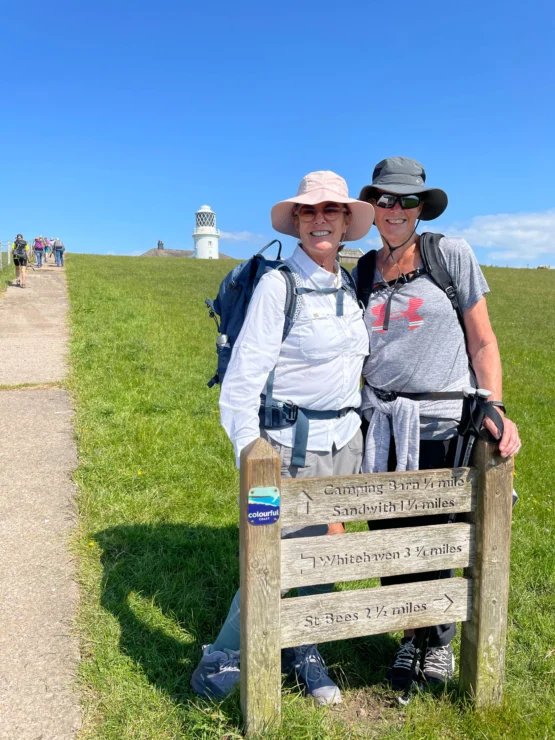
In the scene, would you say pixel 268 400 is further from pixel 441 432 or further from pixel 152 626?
pixel 152 626

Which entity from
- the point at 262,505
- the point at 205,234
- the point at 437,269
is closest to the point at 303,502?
the point at 262,505

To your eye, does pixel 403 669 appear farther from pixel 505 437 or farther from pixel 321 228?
pixel 321 228

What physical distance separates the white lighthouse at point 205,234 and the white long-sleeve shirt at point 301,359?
259 feet

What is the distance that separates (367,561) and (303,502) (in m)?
0.40

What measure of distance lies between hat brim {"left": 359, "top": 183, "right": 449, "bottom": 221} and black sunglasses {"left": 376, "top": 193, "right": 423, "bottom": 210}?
0.03 m

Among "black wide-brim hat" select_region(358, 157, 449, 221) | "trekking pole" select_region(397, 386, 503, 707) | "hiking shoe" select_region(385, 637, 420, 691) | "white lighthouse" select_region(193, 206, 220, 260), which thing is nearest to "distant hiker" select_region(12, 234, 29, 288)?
"black wide-brim hat" select_region(358, 157, 449, 221)

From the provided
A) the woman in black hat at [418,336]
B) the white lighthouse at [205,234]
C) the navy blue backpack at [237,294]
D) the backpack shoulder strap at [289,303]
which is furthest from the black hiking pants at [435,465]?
the white lighthouse at [205,234]

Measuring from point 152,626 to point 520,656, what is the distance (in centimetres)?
203

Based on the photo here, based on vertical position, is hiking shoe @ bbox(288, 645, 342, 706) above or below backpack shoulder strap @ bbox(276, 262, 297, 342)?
below

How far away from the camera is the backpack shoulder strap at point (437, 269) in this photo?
2.86 metres

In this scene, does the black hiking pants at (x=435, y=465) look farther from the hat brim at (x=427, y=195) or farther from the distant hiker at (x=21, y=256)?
the distant hiker at (x=21, y=256)

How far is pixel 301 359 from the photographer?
2.67 metres

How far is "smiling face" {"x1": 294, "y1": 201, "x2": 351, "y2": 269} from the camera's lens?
2740 mm

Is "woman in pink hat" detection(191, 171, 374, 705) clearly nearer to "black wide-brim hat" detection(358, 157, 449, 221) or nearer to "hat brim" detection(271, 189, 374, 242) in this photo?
"hat brim" detection(271, 189, 374, 242)
